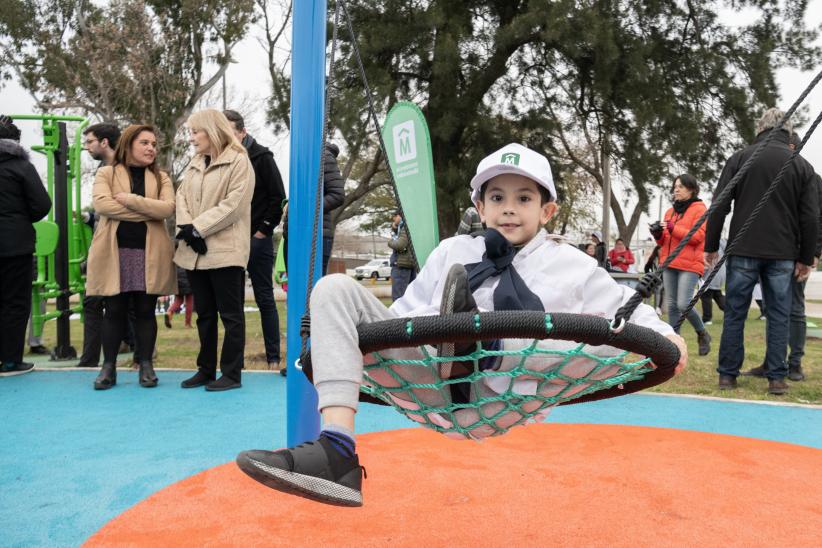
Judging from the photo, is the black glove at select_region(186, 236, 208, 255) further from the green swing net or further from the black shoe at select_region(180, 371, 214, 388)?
the green swing net

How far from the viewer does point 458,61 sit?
12.6 meters

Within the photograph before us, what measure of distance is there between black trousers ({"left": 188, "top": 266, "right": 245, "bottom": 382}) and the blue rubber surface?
0.67ft

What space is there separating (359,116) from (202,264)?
885cm

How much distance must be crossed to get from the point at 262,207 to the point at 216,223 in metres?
0.61

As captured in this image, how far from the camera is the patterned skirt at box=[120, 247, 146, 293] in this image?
13.7 ft

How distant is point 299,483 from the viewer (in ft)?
4.85

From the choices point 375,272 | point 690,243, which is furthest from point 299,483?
point 375,272

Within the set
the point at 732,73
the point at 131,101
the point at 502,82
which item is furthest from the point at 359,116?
the point at 732,73

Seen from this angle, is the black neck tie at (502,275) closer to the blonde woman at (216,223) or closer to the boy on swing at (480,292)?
the boy on swing at (480,292)

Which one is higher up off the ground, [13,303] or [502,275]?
[502,275]

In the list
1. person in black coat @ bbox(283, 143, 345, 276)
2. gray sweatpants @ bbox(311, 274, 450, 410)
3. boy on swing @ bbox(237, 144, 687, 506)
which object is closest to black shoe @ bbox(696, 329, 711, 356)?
person in black coat @ bbox(283, 143, 345, 276)

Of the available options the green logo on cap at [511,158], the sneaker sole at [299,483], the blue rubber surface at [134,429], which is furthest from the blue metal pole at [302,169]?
the sneaker sole at [299,483]

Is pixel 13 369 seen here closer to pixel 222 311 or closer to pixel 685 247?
pixel 222 311

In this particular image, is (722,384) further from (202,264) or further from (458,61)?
(458,61)
